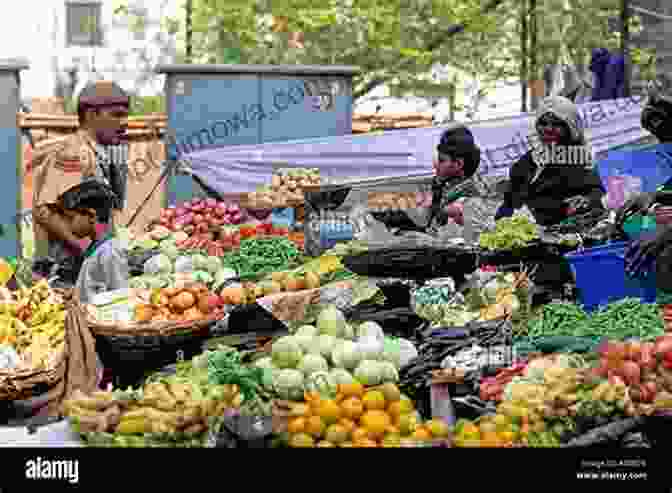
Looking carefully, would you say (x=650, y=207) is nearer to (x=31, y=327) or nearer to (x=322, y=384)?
(x=322, y=384)

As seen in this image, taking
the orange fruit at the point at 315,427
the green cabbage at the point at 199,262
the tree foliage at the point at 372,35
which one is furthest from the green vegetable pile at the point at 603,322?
the tree foliage at the point at 372,35

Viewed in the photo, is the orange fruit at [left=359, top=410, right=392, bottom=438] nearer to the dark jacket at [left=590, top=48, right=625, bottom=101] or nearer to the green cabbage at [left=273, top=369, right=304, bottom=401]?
the green cabbage at [left=273, top=369, right=304, bottom=401]

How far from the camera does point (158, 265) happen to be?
28.3 feet

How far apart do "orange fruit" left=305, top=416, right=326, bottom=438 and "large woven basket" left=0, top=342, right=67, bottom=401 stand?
181cm

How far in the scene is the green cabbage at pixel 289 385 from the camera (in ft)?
18.7

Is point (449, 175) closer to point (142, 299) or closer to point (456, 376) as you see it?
point (142, 299)

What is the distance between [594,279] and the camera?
6645 mm

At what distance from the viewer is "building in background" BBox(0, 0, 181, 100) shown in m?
24.9

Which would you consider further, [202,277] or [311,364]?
[202,277]

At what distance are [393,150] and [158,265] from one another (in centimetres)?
438

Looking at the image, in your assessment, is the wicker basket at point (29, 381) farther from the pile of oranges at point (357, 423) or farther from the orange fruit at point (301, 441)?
the orange fruit at point (301, 441)

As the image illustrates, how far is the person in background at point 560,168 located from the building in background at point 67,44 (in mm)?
14975

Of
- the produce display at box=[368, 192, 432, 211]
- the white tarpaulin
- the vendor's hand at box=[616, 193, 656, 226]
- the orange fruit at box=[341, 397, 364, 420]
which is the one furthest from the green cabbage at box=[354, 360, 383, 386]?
the white tarpaulin

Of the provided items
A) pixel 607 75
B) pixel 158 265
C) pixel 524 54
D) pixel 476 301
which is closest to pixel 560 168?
pixel 476 301
